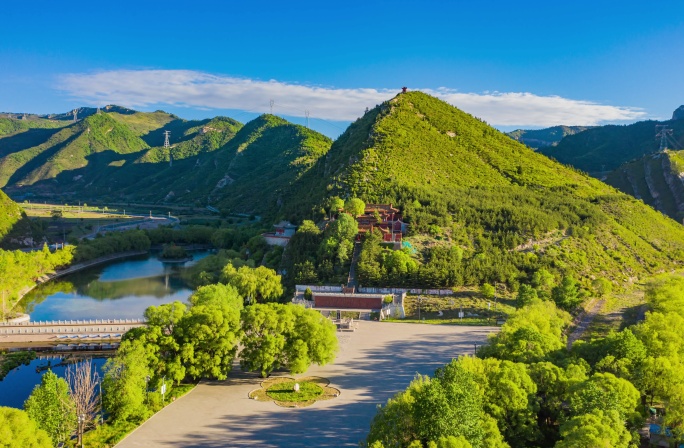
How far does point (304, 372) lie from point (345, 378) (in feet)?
8.63

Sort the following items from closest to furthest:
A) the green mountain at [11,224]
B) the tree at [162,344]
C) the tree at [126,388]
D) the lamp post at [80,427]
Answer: the lamp post at [80,427] → the tree at [126,388] → the tree at [162,344] → the green mountain at [11,224]

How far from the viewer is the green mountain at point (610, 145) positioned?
157m

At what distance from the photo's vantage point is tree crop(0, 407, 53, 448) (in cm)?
2114

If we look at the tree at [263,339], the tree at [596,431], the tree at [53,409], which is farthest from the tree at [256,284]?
the tree at [596,431]

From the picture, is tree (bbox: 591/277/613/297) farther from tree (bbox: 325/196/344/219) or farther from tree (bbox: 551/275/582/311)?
tree (bbox: 325/196/344/219)

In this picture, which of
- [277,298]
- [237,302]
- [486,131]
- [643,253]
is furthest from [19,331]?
[486,131]

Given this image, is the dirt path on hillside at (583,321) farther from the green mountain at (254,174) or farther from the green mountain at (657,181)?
the green mountain at (254,174)

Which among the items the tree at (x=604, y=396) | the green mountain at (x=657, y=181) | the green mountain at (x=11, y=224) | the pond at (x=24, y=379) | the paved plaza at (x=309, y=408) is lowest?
the pond at (x=24, y=379)

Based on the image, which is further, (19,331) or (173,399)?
(19,331)

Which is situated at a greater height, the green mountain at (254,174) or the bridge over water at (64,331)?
the green mountain at (254,174)

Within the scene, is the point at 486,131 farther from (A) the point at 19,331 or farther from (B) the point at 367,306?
(A) the point at 19,331

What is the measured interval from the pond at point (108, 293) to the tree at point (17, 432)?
34.7 m

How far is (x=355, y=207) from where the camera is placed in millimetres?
66000

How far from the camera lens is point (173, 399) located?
31391mm
